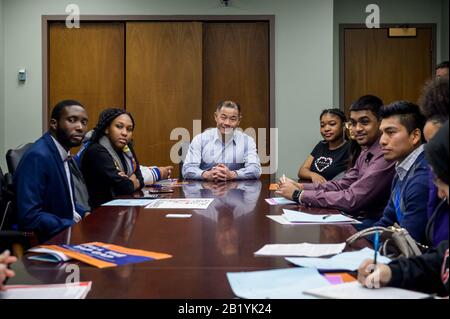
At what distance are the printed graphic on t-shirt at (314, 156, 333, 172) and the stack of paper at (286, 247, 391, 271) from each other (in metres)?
2.84

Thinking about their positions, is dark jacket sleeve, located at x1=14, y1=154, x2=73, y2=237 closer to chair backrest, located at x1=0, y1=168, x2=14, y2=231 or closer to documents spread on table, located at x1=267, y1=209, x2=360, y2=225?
chair backrest, located at x1=0, y1=168, x2=14, y2=231

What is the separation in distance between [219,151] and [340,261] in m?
3.03

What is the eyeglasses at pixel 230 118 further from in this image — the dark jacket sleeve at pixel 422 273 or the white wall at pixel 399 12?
the dark jacket sleeve at pixel 422 273

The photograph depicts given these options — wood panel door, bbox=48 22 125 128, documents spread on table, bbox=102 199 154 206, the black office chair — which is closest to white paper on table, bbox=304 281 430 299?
the black office chair

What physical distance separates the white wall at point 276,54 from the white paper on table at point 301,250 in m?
3.79

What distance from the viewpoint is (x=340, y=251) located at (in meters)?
1.63

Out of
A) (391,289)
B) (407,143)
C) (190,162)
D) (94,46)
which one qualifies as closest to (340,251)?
(391,289)

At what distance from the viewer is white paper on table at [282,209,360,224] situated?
221 centimetres

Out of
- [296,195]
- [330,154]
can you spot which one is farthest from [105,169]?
[330,154]

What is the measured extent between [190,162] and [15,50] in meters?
2.43

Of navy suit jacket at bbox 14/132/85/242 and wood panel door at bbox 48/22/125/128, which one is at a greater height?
wood panel door at bbox 48/22/125/128

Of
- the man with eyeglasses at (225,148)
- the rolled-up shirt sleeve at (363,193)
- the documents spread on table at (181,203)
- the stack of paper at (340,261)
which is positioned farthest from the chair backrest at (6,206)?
the man with eyeglasses at (225,148)

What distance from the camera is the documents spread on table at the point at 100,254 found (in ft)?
4.84

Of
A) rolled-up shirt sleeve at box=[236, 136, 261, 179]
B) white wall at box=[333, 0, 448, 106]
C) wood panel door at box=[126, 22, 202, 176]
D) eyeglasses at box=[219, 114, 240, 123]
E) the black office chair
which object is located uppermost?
white wall at box=[333, 0, 448, 106]
